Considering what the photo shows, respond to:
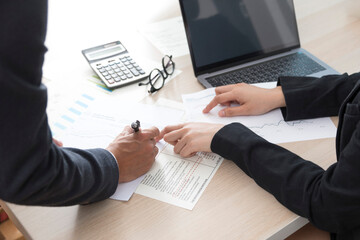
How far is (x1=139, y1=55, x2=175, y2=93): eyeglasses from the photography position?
3.77 feet

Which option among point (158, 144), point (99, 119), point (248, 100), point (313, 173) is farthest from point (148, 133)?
point (313, 173)

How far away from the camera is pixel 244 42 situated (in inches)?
47.1

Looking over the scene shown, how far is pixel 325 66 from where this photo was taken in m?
1.18

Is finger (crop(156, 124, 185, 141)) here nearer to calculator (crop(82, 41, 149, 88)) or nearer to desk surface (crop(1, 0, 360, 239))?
desk surface (crop(1, 0, 360, 239))

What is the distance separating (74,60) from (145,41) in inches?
10.6

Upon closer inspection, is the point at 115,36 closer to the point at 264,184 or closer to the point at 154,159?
the point at 154,159

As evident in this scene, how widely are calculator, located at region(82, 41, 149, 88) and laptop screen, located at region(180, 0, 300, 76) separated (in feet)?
0.66

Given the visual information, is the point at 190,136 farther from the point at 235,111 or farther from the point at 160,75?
the point at 160,75

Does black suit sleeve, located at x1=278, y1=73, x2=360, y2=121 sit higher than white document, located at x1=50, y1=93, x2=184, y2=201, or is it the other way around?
white document, located at x1=50, y1=93, x2=184, y2=201

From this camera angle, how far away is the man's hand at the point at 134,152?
33.6 inches

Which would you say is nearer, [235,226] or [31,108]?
[31,108]

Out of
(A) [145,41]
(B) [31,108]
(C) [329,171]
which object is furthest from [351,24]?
(B) [31,108]

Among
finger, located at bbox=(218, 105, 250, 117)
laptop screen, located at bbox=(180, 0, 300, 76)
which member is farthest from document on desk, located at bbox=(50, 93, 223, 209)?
laptop screen, located at bbox=(180, 0, 300, 76)

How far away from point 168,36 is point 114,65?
0.30m
